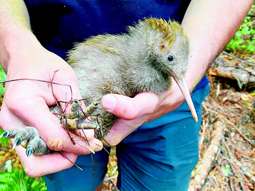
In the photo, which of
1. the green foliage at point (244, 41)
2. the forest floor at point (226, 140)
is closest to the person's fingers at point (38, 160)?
the forest floor at point (226, 140)

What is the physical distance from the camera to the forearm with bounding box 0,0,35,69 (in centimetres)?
208

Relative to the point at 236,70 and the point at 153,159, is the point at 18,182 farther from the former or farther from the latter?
the point at 236,70

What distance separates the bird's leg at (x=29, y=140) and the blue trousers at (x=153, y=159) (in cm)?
81

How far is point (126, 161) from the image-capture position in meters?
2.88

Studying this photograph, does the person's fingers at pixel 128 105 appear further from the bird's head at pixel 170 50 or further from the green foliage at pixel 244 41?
the green foliage at pixel 244 41

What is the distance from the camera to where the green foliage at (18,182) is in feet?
11.7

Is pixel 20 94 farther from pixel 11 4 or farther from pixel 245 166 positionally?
pixel 245 166

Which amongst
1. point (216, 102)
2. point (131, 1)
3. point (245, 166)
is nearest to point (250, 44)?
point (216, 102)

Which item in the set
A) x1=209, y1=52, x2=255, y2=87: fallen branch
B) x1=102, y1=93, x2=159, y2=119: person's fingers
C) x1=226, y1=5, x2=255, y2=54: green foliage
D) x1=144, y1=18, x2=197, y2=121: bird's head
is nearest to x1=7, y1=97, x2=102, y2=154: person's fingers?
x1=102, y1=93, x2=159, y2=119: person's fingers

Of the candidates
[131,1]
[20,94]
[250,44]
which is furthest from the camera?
[250,44]

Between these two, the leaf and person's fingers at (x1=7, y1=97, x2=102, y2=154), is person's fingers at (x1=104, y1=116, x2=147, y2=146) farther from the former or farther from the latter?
the leaf

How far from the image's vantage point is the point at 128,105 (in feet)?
6.11

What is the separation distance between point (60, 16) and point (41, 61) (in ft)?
1.60

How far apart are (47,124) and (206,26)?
100 cm
